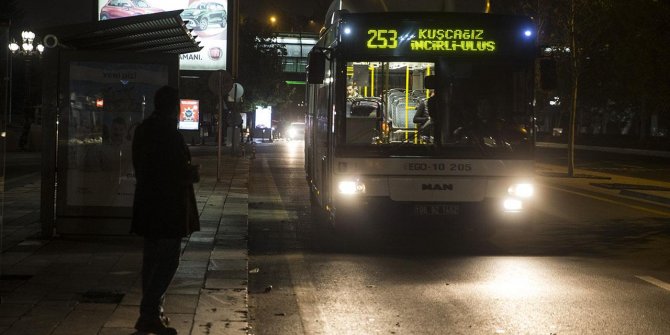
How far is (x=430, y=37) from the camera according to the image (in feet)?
41.4

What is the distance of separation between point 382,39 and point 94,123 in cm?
389

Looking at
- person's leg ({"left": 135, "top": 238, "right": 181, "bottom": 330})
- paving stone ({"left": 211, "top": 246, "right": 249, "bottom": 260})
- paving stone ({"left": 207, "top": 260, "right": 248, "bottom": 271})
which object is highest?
person's leg ({"left": 135, "top": 238, "right": 181, "bottom": 330})

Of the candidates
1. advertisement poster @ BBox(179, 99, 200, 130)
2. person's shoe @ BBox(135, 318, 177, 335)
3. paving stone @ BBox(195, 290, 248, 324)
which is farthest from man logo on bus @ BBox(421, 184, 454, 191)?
advertisement poster @ BBox(179, 99, 200, 130)

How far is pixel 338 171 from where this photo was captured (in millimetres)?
12508

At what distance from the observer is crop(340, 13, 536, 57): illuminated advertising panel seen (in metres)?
12.6

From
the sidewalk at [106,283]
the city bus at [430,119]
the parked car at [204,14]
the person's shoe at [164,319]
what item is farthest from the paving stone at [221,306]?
the parked car at [204,14]

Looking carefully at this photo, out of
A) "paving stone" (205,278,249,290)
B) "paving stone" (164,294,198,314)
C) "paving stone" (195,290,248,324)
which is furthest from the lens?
"paving stone" (205,278,249,290)

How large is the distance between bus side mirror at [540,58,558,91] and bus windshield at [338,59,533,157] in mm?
306

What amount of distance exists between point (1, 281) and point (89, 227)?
3.16 meters

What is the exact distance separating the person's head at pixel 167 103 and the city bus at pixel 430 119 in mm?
5727

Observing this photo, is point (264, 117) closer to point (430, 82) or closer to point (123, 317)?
point (430, 82)

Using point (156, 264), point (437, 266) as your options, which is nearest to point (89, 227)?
point (437, 266)

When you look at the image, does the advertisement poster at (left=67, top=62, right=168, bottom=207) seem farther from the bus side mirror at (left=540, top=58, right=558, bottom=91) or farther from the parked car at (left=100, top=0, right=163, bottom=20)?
the parked car at (left=100, top=0, right=163, bottom=20)

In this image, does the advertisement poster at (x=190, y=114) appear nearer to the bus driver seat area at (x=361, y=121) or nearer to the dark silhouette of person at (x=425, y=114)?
the bus driver seat area at (x=361, y=121)
